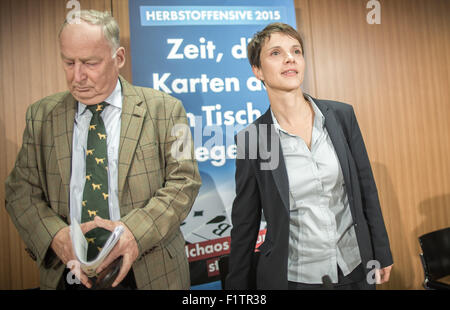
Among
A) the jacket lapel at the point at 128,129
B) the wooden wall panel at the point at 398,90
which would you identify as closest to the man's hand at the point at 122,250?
the jacket lapel at the point at 128,129

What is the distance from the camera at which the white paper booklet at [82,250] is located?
1.27 m

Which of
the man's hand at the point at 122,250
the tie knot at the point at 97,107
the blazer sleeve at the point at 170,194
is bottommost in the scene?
the man's hand at the point at 122,250

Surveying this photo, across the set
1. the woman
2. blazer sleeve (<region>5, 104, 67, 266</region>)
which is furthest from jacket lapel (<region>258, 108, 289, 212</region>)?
blazer sleeve (<region>5, 104, 67, 266</region>)

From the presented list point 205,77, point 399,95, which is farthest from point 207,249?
point 399,95

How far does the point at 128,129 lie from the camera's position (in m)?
1.47

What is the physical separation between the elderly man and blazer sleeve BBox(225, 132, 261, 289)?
229 millimetres

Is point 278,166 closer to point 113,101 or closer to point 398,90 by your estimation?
A: point 113,101

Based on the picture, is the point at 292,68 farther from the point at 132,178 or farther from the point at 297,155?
the point at 132,178

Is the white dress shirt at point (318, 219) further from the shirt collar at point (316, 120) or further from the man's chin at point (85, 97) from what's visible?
the man's chin at point (85, 97)

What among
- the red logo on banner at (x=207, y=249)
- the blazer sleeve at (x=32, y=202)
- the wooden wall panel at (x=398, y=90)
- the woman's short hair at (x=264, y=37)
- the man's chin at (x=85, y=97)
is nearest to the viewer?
the blazer sleeve at (x=32, y=202)

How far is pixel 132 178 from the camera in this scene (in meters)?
1.45

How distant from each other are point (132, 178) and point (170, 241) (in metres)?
0.36

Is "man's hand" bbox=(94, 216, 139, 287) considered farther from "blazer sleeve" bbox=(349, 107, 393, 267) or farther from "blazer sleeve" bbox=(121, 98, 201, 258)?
"blazer sleeve" bbox=(349, 107, 393, 267)

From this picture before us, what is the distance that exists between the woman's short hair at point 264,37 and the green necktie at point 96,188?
86 cm
